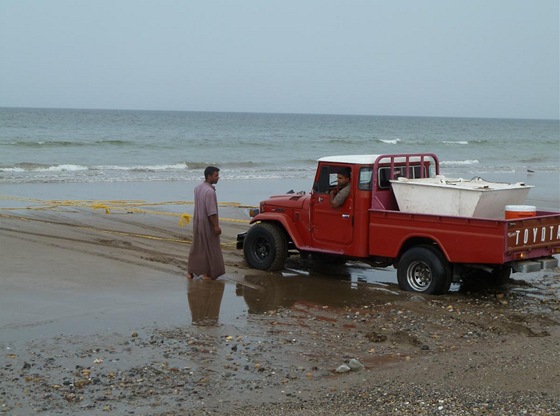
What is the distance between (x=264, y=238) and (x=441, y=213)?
294 centimetres

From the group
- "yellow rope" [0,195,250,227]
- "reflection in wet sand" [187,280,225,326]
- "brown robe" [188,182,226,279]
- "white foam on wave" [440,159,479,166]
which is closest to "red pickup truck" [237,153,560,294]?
"brown robe" [188,182,226,279]

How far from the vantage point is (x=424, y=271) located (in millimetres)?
10984

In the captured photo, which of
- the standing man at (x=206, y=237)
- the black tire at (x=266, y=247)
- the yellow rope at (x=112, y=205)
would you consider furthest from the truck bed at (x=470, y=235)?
the yellow rope at (x=112, y=205)

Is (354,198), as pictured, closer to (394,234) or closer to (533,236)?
(394,234)

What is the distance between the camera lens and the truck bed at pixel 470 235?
399 inches

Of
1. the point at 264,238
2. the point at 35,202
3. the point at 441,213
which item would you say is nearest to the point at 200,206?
the point at 264,238

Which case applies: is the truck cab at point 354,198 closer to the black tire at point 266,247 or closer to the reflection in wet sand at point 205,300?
the black tire at point 266,247

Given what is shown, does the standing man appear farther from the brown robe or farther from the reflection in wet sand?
the reflection in wet sand

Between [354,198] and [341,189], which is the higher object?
[341,189]

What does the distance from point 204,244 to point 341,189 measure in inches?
81.3

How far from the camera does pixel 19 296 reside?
1025cm

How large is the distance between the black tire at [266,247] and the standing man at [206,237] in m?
1.05

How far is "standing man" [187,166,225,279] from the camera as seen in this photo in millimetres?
11344

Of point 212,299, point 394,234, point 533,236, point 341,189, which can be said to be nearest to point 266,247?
point 341,189
